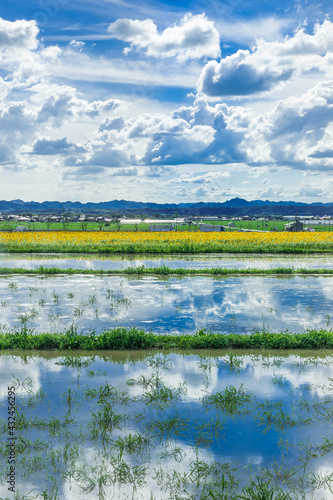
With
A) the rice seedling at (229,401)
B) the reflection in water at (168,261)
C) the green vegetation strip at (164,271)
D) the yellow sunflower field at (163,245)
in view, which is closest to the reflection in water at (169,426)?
the rice seedling at (229,401)

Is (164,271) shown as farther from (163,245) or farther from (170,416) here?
(170,416)

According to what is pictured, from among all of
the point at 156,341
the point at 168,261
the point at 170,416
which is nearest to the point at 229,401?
the point at 170,416

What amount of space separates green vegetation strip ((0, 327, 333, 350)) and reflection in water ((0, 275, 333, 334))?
0.94m

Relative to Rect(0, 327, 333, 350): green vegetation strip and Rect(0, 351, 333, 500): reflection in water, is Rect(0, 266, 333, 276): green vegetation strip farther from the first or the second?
Rect(0, 351, 333, 500): reflection in water

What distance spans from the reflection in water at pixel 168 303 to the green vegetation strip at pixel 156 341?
94 centimetres

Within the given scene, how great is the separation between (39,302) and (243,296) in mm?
6593

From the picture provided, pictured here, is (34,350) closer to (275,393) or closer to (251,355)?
(251,355)

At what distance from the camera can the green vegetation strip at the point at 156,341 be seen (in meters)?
9.30

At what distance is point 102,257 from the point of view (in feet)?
89.8

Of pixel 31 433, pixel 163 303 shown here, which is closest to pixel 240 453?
pixel 31 433

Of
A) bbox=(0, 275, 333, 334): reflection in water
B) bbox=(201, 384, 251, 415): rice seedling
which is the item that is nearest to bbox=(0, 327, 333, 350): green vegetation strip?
bbox=(0, 275, 333, 334): reflection in water

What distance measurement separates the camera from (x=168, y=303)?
13.8 meters

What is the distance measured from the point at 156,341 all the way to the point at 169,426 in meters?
3.65

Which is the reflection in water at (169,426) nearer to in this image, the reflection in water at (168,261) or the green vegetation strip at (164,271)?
the green vegetation strip at (164,271)
